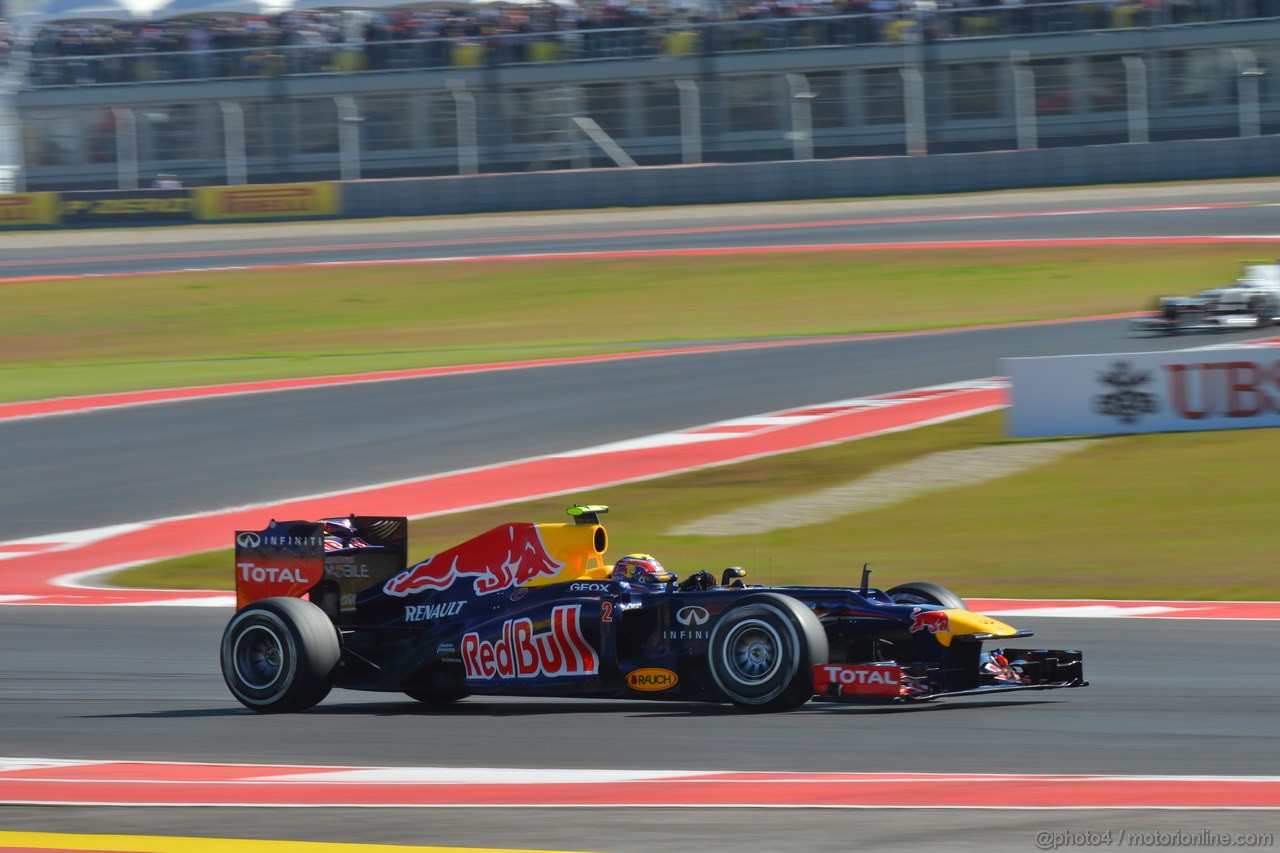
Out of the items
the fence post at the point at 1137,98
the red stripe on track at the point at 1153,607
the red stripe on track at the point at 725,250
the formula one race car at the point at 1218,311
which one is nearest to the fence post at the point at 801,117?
the fence post at the point at 1137,98

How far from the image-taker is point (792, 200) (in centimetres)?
3909

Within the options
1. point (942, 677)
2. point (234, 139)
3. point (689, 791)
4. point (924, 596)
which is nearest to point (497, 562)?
point (924, 596)

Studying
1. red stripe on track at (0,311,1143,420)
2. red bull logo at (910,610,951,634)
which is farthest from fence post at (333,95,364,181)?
red bull logo at (910,610,951,634)

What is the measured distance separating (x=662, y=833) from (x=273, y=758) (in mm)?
2189

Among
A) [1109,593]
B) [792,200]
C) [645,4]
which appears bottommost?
[1109,593]

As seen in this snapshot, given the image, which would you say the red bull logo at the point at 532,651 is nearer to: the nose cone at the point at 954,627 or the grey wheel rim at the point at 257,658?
the grey wheel rim at the point at 257,658

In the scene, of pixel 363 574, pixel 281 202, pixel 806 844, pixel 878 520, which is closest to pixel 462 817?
pixel 806 844

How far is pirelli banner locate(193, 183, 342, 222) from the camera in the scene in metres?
41.3

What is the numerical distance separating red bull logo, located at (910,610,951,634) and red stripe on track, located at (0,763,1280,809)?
47.2 inches

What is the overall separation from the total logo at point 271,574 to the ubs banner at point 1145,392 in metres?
9.83

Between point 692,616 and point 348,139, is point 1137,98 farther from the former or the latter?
point 692,616

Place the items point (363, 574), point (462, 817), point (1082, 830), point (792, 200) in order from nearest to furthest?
point (1082, 830) → point (462, 817) → point (363, 574) → point (792, 200)

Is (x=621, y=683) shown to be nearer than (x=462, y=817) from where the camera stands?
No

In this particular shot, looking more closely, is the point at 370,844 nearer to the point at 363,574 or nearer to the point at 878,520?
the point at 363,574
